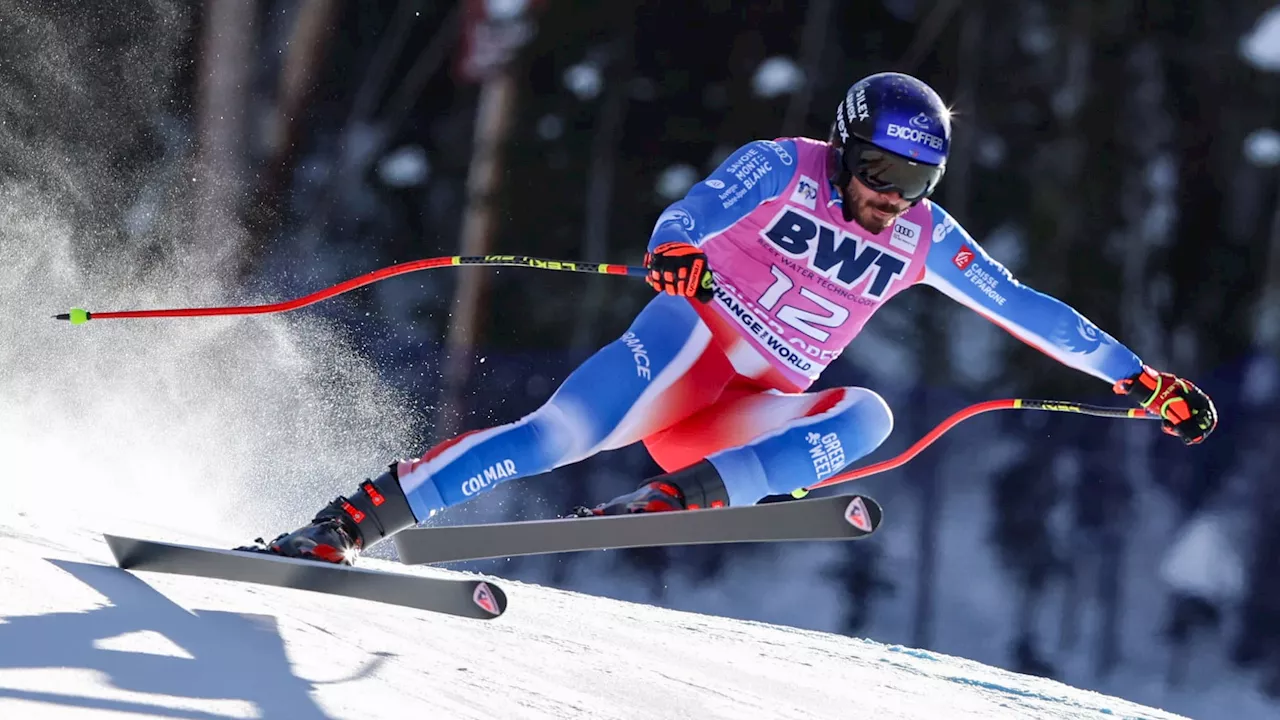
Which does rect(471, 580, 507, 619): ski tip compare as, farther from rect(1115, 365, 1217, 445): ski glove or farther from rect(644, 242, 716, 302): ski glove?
rect(1115, 365, 1217, 445): ski glove

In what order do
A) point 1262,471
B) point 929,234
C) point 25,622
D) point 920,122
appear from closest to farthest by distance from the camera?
point 25,622 → point 920,122 → point 929,234 → point 1262,471

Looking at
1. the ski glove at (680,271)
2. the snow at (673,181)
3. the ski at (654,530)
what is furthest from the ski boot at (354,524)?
the snow at (673,181)

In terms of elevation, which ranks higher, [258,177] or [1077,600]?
[258,177]

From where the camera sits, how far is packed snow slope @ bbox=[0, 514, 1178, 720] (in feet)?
6.00

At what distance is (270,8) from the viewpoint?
804cm

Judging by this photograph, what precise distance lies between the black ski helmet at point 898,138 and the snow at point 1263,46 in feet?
18.3

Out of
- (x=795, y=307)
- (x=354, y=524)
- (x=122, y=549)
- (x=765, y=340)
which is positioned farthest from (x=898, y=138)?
(x=122, y=549)

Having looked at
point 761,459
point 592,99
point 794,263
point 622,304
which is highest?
point 592,99

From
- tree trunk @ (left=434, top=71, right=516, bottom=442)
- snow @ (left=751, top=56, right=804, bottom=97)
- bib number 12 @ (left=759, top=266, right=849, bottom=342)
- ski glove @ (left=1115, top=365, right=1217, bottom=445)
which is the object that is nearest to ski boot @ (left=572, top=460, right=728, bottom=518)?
bib number 12 @ (left=759, top=266, right=849, bottom=342)

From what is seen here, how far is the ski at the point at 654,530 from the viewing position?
2467 millimetres

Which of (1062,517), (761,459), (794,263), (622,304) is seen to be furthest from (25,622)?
(1062,517)

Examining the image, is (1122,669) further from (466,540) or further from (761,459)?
(466,540)

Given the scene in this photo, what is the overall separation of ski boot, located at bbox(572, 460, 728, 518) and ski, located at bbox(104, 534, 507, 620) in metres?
0.33

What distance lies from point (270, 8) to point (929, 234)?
6.15 meters
